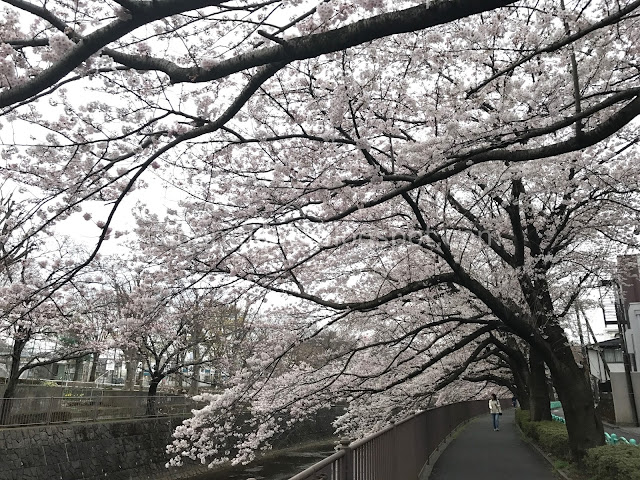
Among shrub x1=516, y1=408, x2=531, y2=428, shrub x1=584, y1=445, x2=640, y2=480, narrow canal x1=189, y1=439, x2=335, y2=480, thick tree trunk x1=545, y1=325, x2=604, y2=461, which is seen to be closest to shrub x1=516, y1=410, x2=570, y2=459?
thick tree trunk x1=545, y1=325, x2=604, y2=461

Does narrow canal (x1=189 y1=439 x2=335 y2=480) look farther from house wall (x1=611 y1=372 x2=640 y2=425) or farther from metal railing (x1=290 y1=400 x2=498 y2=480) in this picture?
house wall (x1=611 y1=372 x2=640 y2=425)

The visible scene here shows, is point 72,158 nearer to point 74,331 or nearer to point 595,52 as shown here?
point 595,52

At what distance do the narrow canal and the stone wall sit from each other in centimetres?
112

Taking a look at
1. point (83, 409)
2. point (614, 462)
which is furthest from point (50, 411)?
point (614, 462)

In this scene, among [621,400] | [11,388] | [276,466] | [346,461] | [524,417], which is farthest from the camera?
[276,466]

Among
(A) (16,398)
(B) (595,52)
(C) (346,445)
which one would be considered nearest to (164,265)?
(C) (346,445)

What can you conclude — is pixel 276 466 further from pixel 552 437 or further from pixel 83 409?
pixel 552 437

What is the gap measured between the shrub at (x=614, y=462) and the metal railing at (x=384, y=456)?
2.64 meters

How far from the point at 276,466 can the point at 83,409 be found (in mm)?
9339

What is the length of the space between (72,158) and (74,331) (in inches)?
587

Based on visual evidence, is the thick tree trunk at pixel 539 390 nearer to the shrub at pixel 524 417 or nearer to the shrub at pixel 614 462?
the shrub at pixel 524 417

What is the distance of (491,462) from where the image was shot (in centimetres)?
1158

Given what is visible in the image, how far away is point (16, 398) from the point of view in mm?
14625

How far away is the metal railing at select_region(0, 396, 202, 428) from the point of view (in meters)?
14.6
